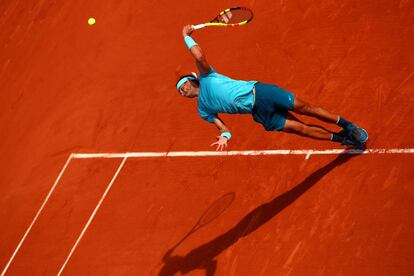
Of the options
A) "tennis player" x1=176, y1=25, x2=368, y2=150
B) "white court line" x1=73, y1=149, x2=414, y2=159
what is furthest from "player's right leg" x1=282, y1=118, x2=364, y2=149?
"white court line" x1=73, y1=149, x2=414, y2=159

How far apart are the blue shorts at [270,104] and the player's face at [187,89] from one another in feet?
2.43

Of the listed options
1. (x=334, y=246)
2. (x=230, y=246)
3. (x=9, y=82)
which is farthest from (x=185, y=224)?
(x=9, y=82)

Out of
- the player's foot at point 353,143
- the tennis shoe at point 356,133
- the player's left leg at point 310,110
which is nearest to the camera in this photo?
the player's left leg at point 310,110

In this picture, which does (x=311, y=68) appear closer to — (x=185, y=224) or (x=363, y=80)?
(x=363, y=80)

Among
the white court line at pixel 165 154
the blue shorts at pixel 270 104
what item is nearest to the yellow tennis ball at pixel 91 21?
the white court line at pixel 165 154

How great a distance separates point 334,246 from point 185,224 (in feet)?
6.96

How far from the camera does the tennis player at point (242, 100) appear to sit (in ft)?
20.7

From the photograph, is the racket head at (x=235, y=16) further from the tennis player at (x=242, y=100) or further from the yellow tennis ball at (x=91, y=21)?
the yellow tennis ball at (x=91, y=21)

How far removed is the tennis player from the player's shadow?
834 mm

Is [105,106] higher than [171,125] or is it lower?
higher

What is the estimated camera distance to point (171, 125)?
8773 mm

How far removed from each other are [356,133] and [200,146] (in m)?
2.49

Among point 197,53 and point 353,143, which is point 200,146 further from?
point 197,53

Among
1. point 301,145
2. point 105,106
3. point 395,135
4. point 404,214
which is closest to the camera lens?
point 404,214
